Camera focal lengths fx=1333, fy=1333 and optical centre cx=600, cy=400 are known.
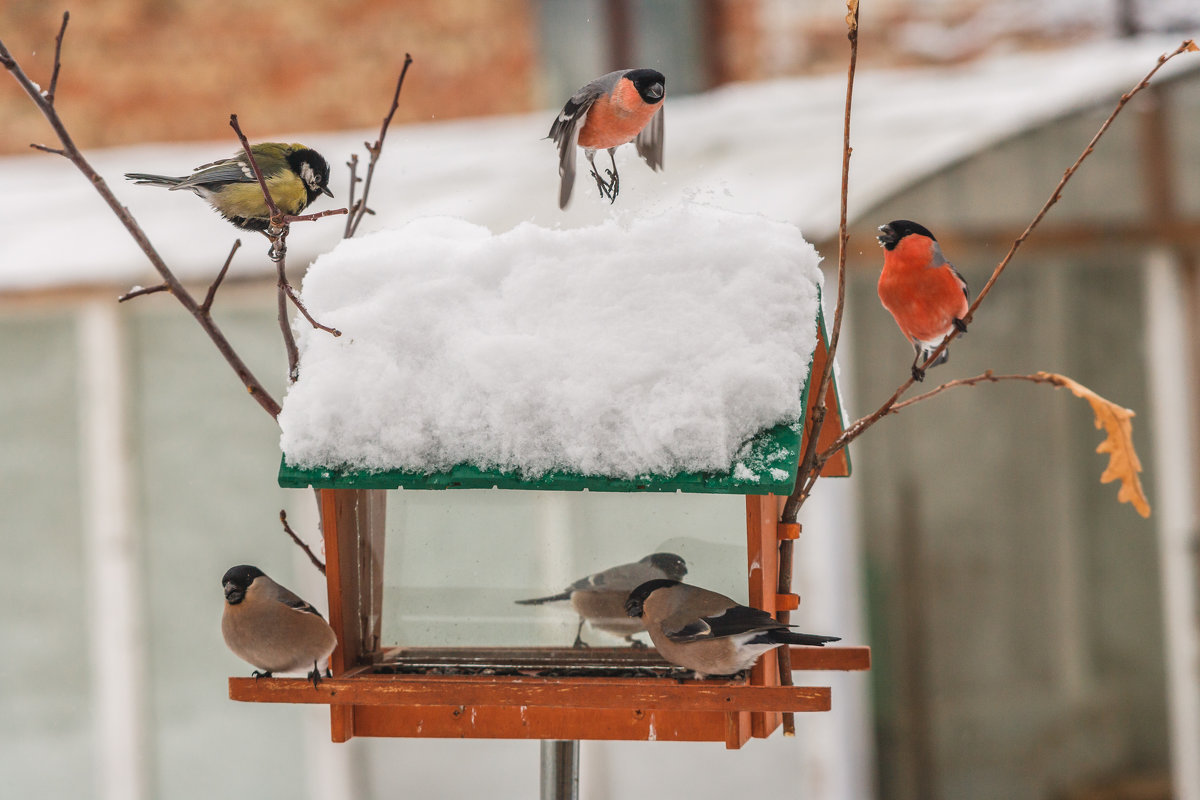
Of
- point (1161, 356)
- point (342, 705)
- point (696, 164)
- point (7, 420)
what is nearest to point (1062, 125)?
point (1161, 356)

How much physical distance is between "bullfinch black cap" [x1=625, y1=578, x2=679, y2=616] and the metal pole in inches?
9.1

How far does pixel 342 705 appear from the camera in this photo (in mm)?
1962

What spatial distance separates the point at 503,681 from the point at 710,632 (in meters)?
0.30

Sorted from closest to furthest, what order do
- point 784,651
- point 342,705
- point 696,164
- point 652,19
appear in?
point 342,705
point 784,651
point 696,164
point 652,19

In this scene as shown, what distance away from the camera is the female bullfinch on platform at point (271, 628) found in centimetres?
199

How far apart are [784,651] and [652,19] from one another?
19.7 ft

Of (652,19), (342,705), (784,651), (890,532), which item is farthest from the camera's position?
(652,19)

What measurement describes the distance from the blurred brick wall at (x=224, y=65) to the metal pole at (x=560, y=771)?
6.27m

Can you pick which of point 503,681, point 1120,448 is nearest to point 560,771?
point 503,681

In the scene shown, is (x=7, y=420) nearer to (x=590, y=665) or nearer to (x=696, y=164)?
(x=696, y=164)

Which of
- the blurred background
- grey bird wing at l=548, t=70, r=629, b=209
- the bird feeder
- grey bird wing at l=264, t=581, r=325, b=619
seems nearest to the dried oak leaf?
the bird feeder

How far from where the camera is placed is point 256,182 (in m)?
2.21

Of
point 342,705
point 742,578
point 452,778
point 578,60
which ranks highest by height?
point 578,60

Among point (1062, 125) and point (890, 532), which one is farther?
point (890, 532)
